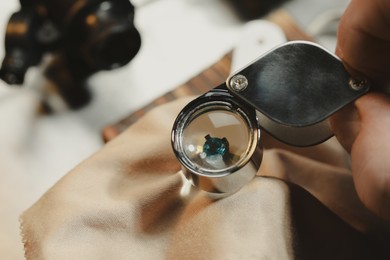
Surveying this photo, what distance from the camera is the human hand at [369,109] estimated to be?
0.51 metres

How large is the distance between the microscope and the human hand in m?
0.29

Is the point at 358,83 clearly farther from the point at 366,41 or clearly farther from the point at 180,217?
the point at 180,217

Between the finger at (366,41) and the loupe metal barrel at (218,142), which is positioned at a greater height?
the finger at (366,41)

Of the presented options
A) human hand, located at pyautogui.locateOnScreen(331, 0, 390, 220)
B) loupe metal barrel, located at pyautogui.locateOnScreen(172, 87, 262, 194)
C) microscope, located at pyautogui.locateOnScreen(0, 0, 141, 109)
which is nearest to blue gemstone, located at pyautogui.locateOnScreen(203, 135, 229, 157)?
loupe metal barrel, located at pyautogui.locateOnScreen(172, 87, 262, 194)

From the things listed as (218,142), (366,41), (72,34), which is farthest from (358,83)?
(72,34)

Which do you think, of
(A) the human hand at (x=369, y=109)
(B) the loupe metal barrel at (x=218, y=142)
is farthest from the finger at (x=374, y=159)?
(B) the loupe metal barrel at (x=218, y=142)

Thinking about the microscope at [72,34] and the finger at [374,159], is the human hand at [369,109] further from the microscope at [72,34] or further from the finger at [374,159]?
the microscope at [72,34]

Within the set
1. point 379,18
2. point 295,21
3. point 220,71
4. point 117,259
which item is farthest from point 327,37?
point 117,259

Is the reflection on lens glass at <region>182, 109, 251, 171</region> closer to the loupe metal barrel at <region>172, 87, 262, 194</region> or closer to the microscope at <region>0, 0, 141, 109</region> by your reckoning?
the loupe metal barrel at <region>172, 87, 262, 194</region>

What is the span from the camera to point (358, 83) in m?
0.60

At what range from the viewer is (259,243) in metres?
0.58

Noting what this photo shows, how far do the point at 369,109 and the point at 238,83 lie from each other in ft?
0.44

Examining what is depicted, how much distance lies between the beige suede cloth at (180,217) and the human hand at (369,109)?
0.08m

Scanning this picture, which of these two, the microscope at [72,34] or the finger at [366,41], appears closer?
the finger at [366,41]
